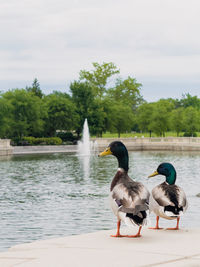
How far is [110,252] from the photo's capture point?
343 inches

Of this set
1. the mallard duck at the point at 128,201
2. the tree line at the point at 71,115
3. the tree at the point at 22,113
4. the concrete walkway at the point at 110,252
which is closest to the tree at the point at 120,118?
the tree line at the point at 71,115

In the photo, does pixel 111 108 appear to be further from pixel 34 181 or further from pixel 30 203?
pixel 30 203

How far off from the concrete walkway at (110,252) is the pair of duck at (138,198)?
1.46ft

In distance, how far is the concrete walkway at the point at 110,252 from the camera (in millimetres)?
7988

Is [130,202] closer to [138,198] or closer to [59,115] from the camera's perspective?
[138,198]

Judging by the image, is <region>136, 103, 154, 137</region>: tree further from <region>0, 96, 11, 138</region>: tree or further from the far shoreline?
<region>0, 96, 11, 138</region>: tree

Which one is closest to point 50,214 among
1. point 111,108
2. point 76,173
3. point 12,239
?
point 12,239

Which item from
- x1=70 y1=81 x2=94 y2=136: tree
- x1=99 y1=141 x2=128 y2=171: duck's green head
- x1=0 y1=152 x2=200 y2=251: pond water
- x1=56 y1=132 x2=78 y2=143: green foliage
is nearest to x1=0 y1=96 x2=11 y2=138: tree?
x1=56 y1=132 x2=78 y2=143: green foliage

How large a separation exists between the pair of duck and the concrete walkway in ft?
1.46

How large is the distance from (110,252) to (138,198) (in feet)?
4.80

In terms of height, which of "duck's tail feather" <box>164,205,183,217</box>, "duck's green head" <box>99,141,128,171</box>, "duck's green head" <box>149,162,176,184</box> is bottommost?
"duck's tail feather" <box>164,205,183,217</box>

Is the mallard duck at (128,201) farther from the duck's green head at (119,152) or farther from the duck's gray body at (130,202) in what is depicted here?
the duck's green head at (119,152)

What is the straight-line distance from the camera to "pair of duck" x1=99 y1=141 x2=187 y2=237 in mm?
9641

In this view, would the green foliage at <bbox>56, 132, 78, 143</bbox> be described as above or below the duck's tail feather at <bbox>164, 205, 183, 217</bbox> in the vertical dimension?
above
